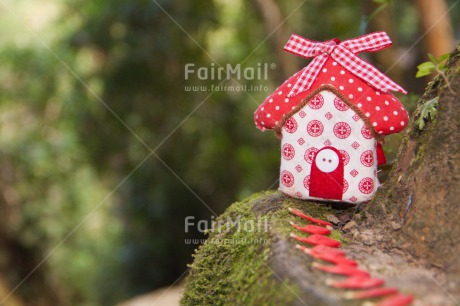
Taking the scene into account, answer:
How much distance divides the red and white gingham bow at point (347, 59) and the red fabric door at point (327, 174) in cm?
24

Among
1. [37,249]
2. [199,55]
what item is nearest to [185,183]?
[199,55]

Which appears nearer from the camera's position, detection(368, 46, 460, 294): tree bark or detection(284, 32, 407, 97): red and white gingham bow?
detection(368, 46, 460, 294): tree bark

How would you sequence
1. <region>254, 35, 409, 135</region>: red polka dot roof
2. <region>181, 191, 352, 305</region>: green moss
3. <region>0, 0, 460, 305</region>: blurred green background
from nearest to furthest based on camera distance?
<region>181, 191, 352, 305</region>: green moss, <region>254, 35, 409, 135</region>: red polka dot roof, <region>0, 0, 460, 305</region>: blurred green background

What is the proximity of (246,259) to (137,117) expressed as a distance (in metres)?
4.47

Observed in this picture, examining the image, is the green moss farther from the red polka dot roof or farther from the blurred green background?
the blurred green background

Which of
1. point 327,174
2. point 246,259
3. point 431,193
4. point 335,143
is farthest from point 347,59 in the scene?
point 246,259

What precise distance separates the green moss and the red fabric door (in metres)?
0.09

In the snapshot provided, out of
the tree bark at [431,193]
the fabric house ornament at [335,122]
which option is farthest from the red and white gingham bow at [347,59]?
the tree bark at [431,193]

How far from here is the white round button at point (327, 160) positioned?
186cm

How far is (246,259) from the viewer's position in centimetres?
171

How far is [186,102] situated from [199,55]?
0.53 m

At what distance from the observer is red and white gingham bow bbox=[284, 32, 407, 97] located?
1854 mm

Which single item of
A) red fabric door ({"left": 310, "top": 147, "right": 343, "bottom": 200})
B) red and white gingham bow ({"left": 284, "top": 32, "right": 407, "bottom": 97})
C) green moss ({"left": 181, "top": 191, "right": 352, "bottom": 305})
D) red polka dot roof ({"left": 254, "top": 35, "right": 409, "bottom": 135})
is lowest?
green moss ({"left": 181, "top": 191, "right": 352, "bottom": 305})

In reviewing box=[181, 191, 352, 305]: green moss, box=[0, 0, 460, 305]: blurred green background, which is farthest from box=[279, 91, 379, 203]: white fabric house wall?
box=[0, 0, 460, 305]: blurred green background
